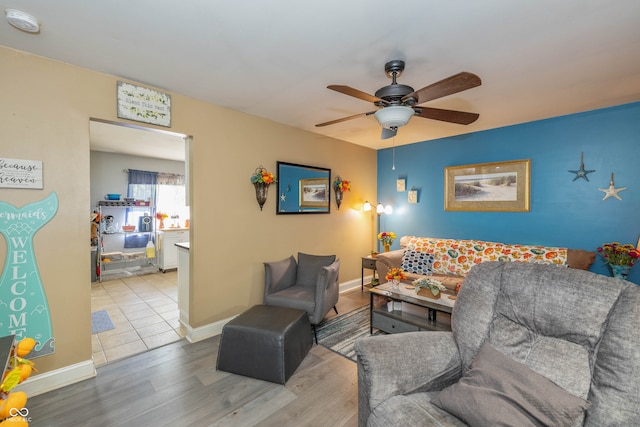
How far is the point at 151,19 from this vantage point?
162cm

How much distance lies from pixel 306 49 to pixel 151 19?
0.95 m

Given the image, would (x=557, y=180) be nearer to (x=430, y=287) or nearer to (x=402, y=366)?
(x=430, y=287)

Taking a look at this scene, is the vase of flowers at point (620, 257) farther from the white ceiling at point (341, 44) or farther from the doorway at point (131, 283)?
the doorway at point (131, 283)

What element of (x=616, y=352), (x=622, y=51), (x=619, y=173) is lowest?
(x=616, y=352)

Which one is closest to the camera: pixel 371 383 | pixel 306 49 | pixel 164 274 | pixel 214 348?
pixel 371 383

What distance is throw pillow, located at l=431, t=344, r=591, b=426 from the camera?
3.60ft

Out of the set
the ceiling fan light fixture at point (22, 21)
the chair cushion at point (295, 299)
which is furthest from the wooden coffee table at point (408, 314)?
the ceiling fan light fixture at point (22, 21)

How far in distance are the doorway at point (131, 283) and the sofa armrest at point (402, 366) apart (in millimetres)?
2358

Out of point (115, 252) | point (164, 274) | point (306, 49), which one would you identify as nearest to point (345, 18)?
point (306, 49)

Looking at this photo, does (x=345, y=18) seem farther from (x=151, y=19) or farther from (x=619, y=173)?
(x=619, y=173)

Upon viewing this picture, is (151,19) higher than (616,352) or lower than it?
higher

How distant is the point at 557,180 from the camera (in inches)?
130

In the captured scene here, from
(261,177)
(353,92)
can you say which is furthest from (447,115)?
(261,177)

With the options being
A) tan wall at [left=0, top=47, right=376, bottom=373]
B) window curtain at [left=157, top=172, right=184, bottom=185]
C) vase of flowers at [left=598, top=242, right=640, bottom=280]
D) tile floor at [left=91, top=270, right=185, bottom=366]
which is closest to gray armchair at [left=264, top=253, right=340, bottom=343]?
tan wall at [left=0, top=47, right=376, bottom=373]
